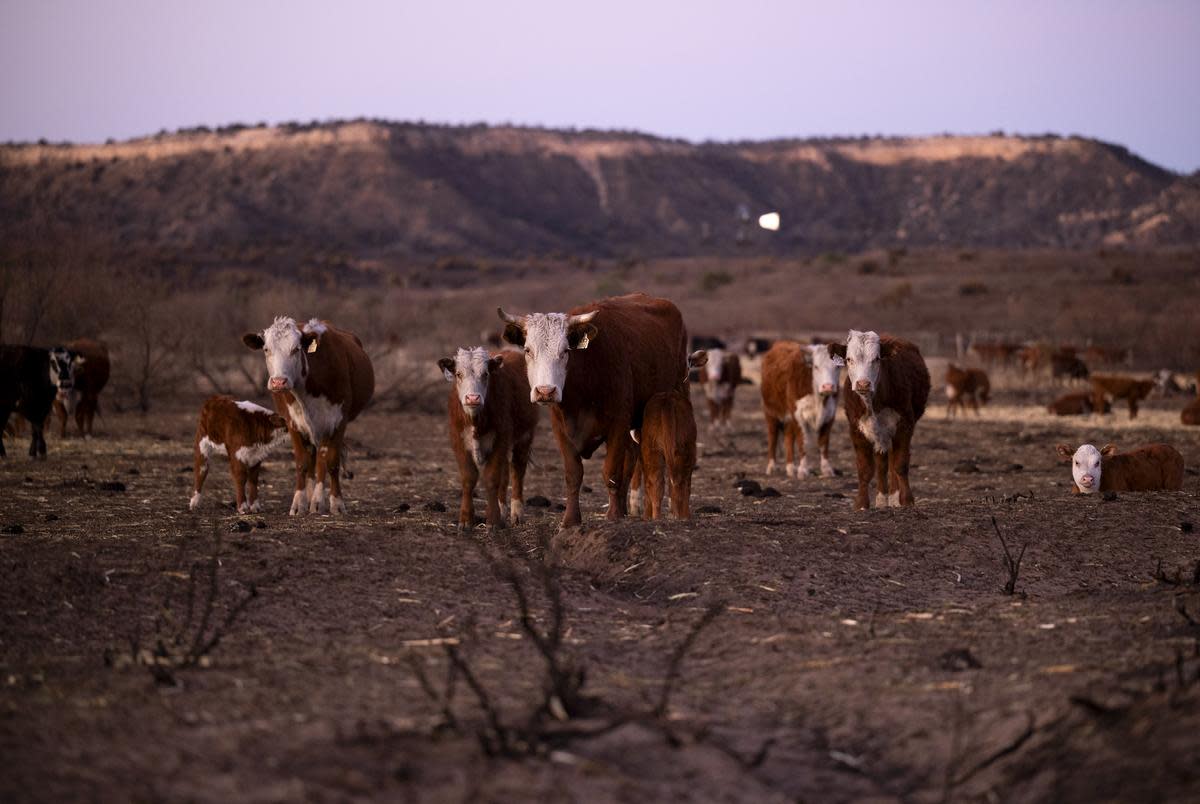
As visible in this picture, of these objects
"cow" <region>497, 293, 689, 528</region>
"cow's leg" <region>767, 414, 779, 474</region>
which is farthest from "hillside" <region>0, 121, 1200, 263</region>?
"cow" <region>497, 293, 689, 528</region>

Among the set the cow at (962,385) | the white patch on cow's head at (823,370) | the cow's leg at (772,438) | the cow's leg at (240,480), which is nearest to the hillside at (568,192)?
the cow at (962,385)

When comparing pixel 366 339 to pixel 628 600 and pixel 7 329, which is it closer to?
pixel 7 329

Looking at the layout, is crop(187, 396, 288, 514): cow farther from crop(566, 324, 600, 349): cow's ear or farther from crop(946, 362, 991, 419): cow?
crop(946, 362, 991, 419): cow

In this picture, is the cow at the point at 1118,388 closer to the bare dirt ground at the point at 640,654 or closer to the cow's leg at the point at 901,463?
the bare dirt ground at the point at 640,654

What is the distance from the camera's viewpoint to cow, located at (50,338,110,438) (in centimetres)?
→ 1944

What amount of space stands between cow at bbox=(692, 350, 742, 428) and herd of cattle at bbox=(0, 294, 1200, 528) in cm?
682

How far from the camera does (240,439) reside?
12422mm

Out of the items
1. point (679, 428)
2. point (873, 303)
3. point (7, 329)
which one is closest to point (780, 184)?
point (873, 303)

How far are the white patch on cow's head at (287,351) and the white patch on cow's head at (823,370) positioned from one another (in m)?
6.04

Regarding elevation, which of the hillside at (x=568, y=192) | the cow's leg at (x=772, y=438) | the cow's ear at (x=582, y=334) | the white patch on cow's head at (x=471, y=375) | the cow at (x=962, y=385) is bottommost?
the cow's leg at (x=772, y=438)

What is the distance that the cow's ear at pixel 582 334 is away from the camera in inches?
392

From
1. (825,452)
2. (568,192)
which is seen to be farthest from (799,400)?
(568,192)

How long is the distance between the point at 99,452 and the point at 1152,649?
50.4 ft

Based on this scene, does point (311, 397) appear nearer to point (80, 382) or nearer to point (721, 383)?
point (80, 382)
